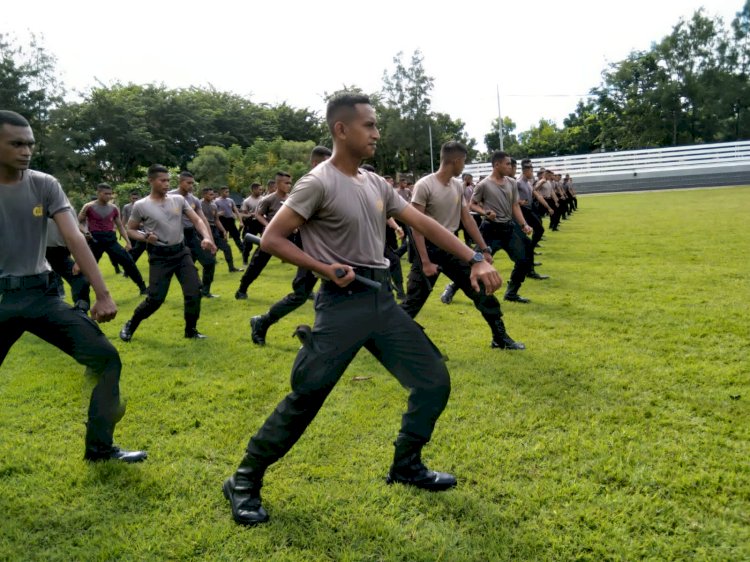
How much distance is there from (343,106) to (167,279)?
4.55m

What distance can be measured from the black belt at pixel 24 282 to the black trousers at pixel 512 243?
6121mm

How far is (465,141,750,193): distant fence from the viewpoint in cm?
4341

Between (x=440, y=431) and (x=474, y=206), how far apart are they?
4.83m

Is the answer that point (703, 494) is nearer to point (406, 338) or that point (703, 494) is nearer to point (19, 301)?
point (406, 338)

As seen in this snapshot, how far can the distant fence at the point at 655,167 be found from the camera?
142ft

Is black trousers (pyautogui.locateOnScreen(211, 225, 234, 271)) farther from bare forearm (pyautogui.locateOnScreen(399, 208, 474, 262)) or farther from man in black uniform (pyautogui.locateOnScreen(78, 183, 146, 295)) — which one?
bare forearm (pyautogui.locateOnScreen(399, 208, 474, 262))

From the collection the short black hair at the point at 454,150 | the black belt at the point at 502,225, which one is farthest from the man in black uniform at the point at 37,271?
the black belt at the point at 502,225

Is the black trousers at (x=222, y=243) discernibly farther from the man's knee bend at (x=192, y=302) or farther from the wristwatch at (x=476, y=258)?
the wristwatch at (x=476, y=258)

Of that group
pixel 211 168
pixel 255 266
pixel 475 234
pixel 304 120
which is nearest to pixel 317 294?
pixel 475 234

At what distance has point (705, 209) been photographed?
69.6 ft

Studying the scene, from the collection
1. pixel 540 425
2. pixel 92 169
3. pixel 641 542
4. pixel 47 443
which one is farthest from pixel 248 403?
pixel 92 169

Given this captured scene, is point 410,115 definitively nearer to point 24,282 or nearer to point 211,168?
point 211,168

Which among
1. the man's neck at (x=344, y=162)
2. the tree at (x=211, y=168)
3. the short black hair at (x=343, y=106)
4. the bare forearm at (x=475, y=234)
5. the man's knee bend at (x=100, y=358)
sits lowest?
the man's knee bend at (x=100, y=358)

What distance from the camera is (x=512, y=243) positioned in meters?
8.04
